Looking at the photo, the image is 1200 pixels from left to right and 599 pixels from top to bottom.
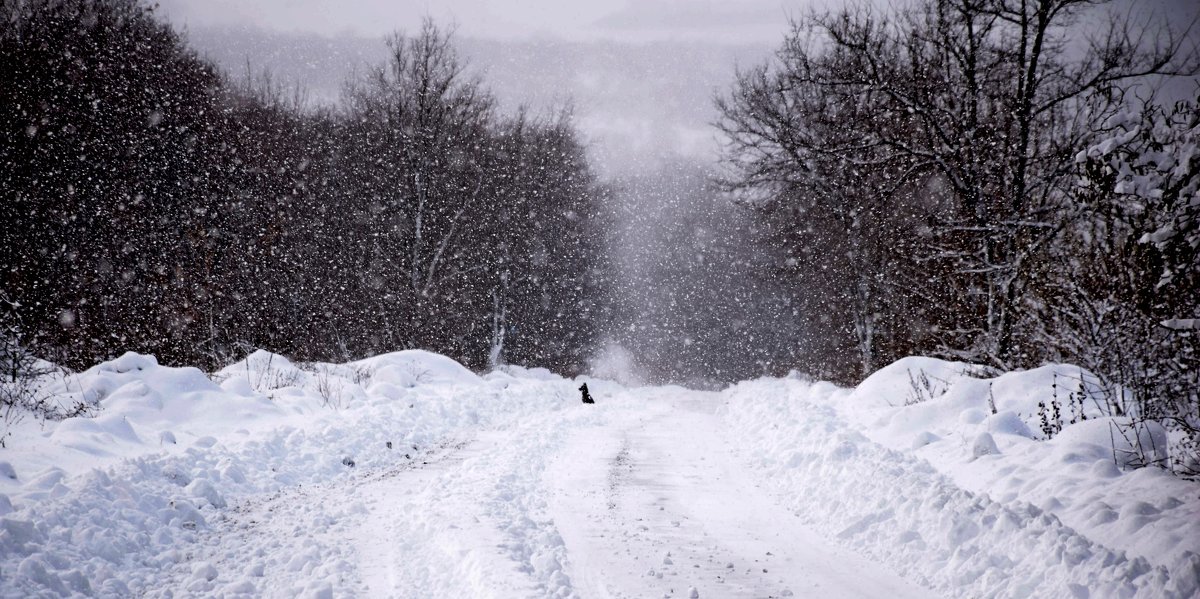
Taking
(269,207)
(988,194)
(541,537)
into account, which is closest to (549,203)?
(269,207)

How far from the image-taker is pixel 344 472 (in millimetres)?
7543

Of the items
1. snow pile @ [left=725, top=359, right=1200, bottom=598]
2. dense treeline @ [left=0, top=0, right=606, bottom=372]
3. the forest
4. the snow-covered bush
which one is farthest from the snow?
dense treeline @ [left=0, top=0, right=606, bottom=372]

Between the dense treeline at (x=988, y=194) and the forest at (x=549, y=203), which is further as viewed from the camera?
the forest at (x=549, y=203)

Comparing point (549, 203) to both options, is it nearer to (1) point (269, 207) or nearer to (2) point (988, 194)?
(1) point (269, 207)

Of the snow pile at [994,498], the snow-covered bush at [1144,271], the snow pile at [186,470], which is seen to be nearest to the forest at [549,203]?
the snow-covered bush at [1144,271]

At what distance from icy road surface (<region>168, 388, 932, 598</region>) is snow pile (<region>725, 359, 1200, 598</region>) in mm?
463

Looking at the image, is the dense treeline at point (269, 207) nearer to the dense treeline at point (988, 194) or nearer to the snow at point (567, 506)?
the snow at point (567, 506)

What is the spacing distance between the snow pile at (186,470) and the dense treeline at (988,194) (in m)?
7.31

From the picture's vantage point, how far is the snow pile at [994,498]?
4121 mm

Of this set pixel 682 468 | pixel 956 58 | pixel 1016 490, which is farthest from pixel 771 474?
pixel 956 58

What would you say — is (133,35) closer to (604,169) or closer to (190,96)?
(190,96)

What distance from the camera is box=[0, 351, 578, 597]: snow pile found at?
4.23m

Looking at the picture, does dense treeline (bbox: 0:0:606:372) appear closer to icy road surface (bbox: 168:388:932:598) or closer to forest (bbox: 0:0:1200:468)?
forest (bbox: 0:0:1200:468)

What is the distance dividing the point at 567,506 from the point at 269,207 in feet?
73.0
